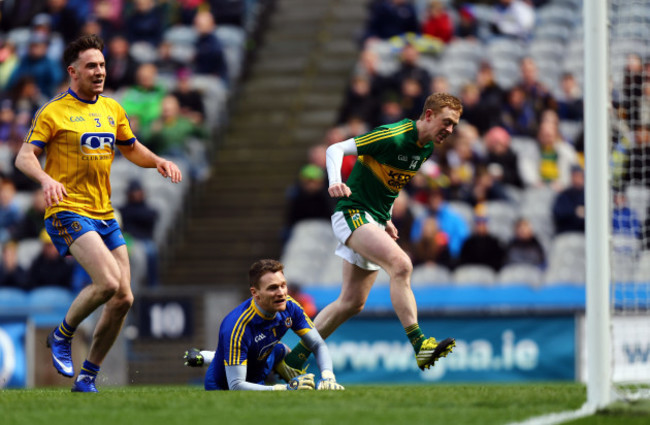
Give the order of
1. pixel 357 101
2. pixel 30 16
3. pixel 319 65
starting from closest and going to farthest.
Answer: pixel 357 101 < pixel 319 65 < pixel 30 16

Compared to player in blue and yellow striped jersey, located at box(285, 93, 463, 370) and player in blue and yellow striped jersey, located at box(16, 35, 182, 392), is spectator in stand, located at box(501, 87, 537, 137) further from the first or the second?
player in blue and yellow striped jersey, located at box(16, 35, 182, 392)

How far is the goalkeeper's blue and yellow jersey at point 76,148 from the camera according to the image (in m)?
8.05

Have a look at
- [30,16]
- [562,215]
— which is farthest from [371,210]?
[30,16]

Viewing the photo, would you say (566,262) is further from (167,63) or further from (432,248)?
(167,63)

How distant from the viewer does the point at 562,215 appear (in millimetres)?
15156

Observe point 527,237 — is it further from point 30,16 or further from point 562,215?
point 30,16

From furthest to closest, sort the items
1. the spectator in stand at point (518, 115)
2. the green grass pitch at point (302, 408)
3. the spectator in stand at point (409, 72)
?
1. the spectator in stand at point (409, 72)
2. the spectator in stand at point (518, 115)
3. the green grass pitch at point (302, 408)

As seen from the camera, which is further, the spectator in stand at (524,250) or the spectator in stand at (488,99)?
the spectator in stand at (488,99)

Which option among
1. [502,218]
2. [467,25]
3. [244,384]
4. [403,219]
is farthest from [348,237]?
[467,25]

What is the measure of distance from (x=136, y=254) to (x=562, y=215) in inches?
221

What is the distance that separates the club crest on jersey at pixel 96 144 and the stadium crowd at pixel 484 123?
5.42 meters

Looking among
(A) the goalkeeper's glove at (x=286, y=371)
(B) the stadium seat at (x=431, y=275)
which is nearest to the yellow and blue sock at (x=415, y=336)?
(A) the goalkeeper's glove at (x=286, y=371)

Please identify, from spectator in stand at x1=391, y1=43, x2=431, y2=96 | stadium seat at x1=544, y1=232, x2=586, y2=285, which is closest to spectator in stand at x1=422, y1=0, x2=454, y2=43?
spectator in stand at x1=391, y1=43, x2=431, y2=96

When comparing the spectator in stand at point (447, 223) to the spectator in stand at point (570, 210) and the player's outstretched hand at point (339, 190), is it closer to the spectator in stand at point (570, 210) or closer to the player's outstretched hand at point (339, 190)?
the spectator in stand at point (570, 210)
